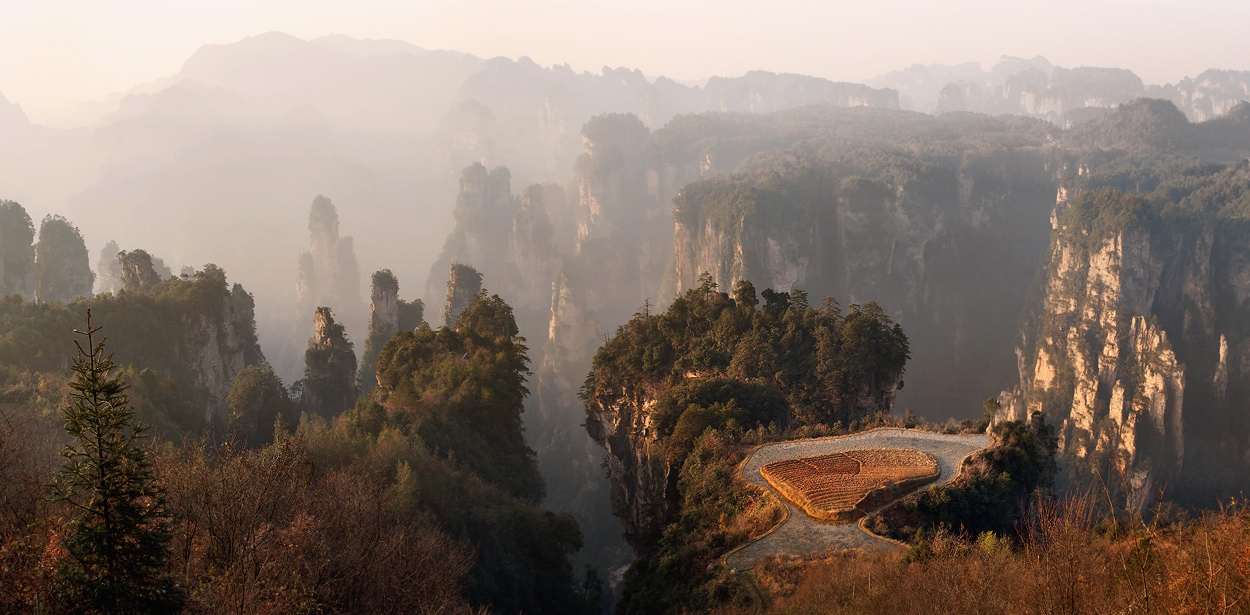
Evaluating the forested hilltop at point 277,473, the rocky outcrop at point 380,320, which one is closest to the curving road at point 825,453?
the forested hilltop at point 277,473

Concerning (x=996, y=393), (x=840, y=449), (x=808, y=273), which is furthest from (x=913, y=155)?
(x=840, y=449)

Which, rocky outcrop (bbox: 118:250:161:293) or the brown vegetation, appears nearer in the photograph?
the brown vegetation

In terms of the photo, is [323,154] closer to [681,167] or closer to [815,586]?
[681,167]

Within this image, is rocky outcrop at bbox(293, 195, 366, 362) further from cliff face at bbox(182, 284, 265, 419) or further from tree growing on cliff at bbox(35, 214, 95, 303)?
cliff face at bbox(182, 284, 265, 419)

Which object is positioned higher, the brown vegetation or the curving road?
the brown vegetation

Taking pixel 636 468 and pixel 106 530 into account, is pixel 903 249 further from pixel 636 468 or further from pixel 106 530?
pixel 106 530

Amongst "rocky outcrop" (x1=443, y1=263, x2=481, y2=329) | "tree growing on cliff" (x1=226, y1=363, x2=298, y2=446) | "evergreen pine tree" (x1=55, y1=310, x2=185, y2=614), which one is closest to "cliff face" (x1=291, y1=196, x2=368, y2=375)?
"rocky outcrop" (x1=443, y1=263, x2=481, y2=329)

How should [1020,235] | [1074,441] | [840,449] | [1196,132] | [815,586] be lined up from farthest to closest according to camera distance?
1. [1196,132]
2. [1020,235]
3. [1074,441]
4. [840,449]
5. [815,586]
